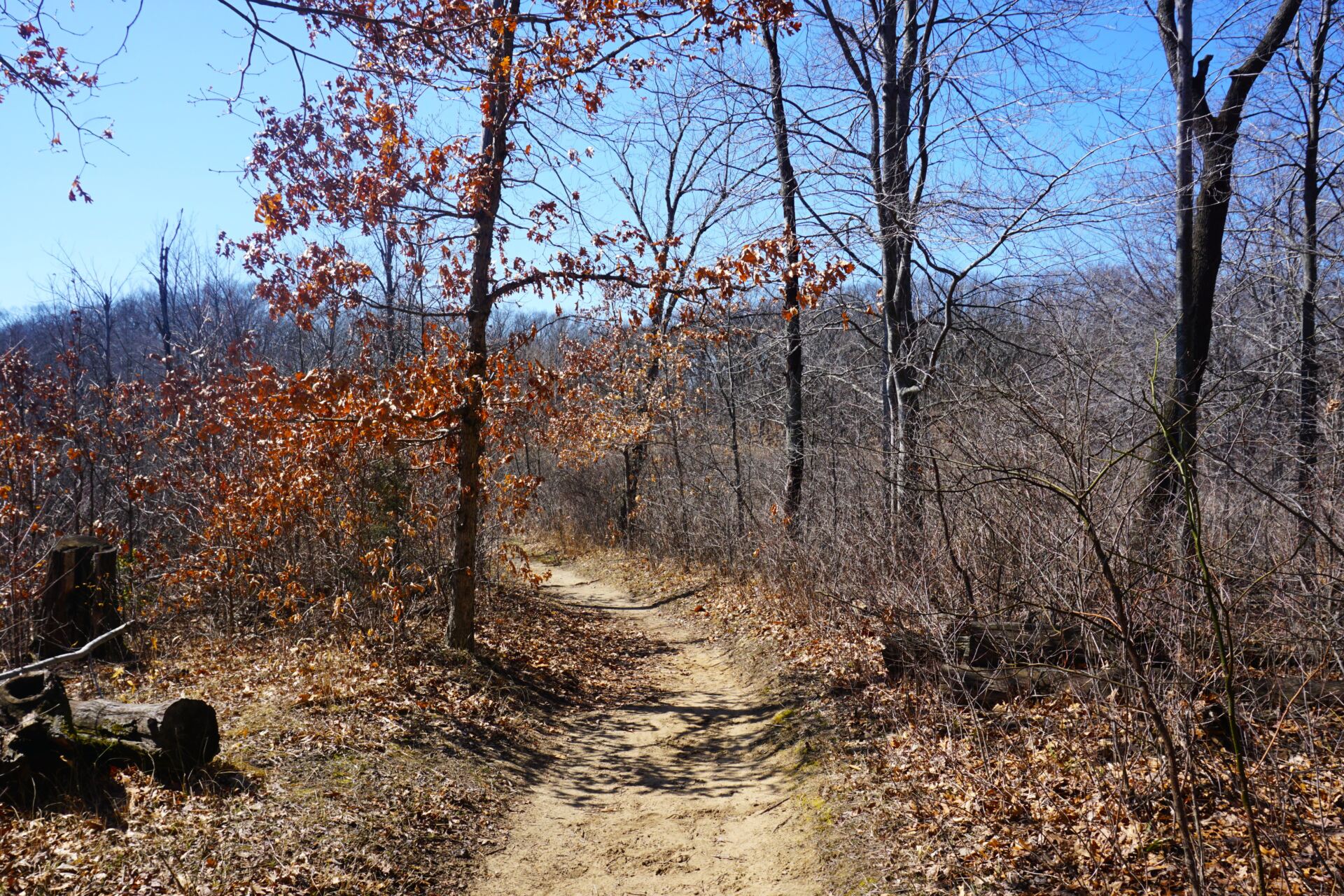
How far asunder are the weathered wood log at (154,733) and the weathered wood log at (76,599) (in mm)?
3799

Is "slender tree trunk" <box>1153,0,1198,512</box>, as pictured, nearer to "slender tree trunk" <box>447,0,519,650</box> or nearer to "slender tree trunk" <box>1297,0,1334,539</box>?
"slender tree trunk" <box>1297,0,1334,539</box>

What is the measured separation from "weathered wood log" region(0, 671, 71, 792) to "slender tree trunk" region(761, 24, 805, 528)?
9223 millimetres

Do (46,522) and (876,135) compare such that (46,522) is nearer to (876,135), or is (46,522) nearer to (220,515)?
(220,515)

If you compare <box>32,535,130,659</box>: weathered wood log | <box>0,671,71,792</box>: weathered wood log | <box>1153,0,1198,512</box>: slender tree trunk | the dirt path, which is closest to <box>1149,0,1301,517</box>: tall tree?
<box>1153,0,1198,512</box>: slender tree trunk

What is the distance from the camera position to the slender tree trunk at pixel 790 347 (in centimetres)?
1237

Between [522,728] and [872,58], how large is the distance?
9.61 metres

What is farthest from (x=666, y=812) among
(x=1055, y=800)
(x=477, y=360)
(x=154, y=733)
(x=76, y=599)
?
(x=76, y=599)

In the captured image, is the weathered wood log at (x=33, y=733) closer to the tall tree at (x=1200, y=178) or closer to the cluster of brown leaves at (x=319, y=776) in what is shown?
the cluster of brown leaves at (x=319, y=776)

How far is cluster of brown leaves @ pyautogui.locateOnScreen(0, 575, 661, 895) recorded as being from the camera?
464cm

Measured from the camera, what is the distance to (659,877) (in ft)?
18.0

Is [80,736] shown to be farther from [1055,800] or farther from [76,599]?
[1055,800]

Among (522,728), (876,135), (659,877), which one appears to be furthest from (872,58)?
(659,877)

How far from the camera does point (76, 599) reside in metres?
9.03

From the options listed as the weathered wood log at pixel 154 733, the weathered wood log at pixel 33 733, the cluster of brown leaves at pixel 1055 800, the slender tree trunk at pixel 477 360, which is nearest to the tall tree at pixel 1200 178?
the cluster of brown leaves at pixel 1055 800
